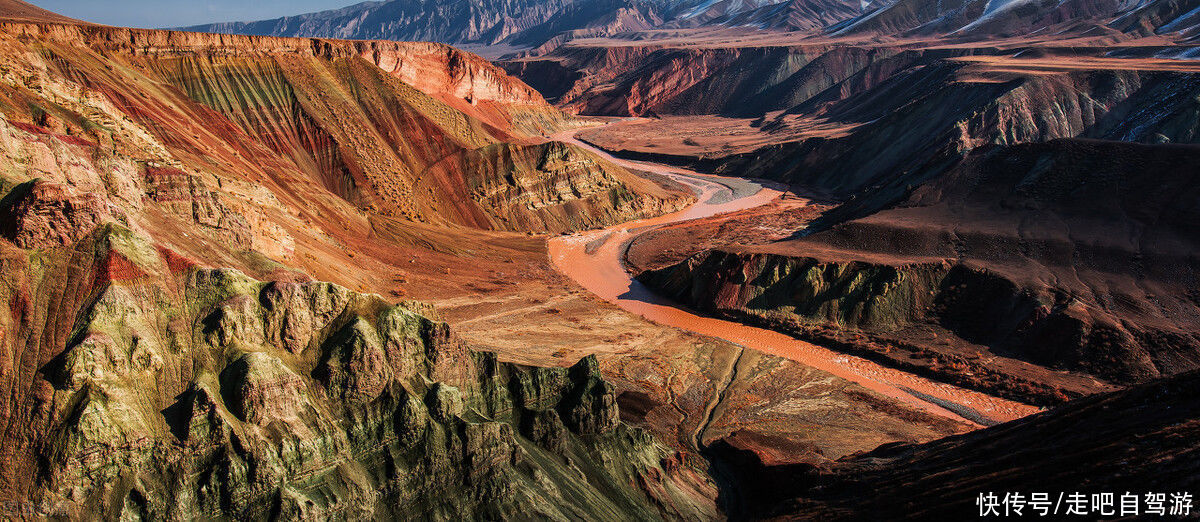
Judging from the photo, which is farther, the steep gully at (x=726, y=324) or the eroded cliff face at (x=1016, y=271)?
the eroded cliff face at (x=1016, y=271)

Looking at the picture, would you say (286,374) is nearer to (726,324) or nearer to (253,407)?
(253,407)

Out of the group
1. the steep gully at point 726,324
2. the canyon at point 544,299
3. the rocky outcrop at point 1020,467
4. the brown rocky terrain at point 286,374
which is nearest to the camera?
the brown rocky terrain at point 286,374

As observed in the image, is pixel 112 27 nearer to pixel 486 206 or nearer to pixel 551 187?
pixel 486 206

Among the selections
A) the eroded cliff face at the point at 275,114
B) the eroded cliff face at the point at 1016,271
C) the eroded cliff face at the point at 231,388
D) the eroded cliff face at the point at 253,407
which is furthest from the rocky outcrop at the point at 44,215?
the eroded cliff face at the point at 1016,271

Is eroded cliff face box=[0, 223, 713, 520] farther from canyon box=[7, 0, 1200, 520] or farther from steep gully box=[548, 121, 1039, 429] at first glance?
steep gully box=[548, 121, 1039, 429]

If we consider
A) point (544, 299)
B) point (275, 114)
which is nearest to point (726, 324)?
point (544, 299)

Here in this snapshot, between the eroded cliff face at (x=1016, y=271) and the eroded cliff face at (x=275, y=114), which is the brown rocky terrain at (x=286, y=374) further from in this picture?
the eroded cliff face at (x=1016, y=271)
